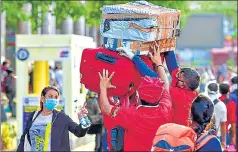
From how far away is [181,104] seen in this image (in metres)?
7.30

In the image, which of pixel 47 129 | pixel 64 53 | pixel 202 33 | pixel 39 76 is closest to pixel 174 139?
pixel 47 129

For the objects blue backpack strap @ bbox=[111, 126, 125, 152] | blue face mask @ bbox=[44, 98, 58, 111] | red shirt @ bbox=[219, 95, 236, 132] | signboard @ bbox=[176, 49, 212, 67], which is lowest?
signboard @ bbox=[176, 49, 212, 67]

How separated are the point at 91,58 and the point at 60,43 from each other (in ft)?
26.5

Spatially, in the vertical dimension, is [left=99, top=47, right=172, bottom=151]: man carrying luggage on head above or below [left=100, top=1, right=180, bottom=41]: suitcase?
below

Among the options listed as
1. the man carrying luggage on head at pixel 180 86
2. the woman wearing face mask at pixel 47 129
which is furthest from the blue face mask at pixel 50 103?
the man carrying luggage on head at pixel 180 86

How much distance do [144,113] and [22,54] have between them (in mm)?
9142

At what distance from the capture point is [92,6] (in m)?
23.5

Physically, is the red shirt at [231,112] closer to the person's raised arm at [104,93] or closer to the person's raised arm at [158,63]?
the person's raised arm at [158,63]

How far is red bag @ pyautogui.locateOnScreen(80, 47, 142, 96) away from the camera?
7.17 m

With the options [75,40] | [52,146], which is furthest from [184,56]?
[52,146]

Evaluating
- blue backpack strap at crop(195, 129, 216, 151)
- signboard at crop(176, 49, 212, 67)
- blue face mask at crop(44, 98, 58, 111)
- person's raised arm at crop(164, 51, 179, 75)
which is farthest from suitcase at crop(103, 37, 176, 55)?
signboard at crop(176, 49, 212, 67)

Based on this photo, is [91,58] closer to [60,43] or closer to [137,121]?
[137,121]

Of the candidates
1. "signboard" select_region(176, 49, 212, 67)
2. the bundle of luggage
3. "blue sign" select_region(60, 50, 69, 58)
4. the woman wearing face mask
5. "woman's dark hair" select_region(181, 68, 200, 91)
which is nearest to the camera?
the bundle of luggage

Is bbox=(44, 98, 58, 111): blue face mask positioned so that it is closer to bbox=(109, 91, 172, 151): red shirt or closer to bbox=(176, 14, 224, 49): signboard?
bbox=(109, 91, 172, 151): red shirt
